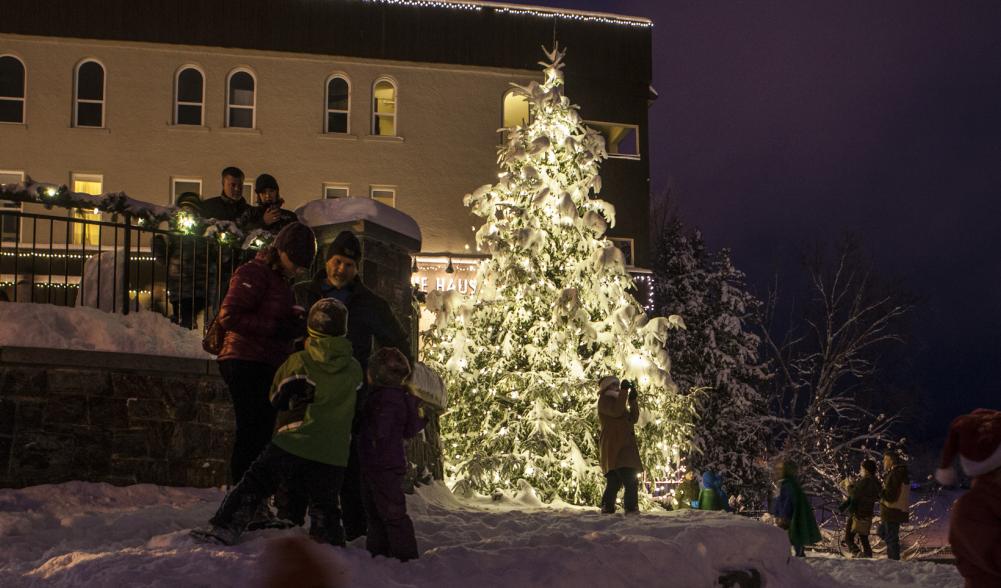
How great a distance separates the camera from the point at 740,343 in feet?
121

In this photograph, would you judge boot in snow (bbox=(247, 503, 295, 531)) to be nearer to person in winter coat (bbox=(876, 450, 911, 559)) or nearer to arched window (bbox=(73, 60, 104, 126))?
person in winter coat (bbox=(876, 450, 911, 559))

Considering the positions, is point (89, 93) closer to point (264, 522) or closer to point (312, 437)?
point (264, 522)

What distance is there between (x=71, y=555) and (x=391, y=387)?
208 centimetres

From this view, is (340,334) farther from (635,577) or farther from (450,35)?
(450,35)

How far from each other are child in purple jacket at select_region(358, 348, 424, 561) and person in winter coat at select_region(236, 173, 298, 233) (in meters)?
3.08

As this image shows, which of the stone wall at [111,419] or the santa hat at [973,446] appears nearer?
the santa hat at [973,446]

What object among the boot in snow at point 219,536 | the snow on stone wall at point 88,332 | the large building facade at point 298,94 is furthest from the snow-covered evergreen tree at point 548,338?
the large building facade at point 298,94

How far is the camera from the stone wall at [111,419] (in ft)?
27.6

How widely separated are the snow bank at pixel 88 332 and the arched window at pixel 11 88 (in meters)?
21.3

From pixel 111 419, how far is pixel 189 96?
862 inches

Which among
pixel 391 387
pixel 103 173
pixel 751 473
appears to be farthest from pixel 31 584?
pixel 751 473

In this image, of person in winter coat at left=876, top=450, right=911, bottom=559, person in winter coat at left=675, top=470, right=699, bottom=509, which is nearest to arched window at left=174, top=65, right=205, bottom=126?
person in winter coat at left=675, top=470, right=699, bottom=509

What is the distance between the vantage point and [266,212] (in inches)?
389

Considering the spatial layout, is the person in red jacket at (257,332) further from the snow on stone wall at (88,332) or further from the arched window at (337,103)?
the arched window at (337,103)
